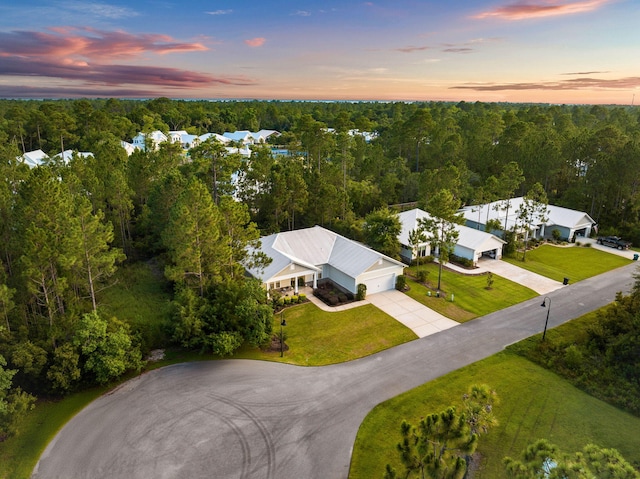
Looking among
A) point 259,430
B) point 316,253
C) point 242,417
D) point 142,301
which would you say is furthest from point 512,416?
point 142,301

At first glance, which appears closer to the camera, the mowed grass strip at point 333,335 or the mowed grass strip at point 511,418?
the mowed grass strip at point 511,418

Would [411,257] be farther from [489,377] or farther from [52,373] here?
[52,373]

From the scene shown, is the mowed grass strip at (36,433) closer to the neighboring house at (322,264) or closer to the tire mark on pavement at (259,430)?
the tire mark on pavement at (259,430)

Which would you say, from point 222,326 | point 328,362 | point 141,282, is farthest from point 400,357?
point 141,282

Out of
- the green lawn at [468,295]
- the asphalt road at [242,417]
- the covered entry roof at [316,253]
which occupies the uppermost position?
the covered entry roof at [316,253]

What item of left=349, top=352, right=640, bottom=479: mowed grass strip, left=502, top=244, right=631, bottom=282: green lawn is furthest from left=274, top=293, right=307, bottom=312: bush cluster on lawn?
left=502, top=244, right=631, bottom=282: green lawn

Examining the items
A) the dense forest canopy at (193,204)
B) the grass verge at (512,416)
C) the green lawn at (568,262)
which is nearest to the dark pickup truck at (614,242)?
the dense forest canopy at (193,204)

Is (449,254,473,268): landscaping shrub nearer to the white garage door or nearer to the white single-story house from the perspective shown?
the white single-story house

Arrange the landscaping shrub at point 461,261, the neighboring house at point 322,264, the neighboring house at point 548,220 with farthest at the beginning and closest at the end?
the neighboring house at point 548,220
the landscaping shrub at point 461,261
the neighboring house at point 322,264
